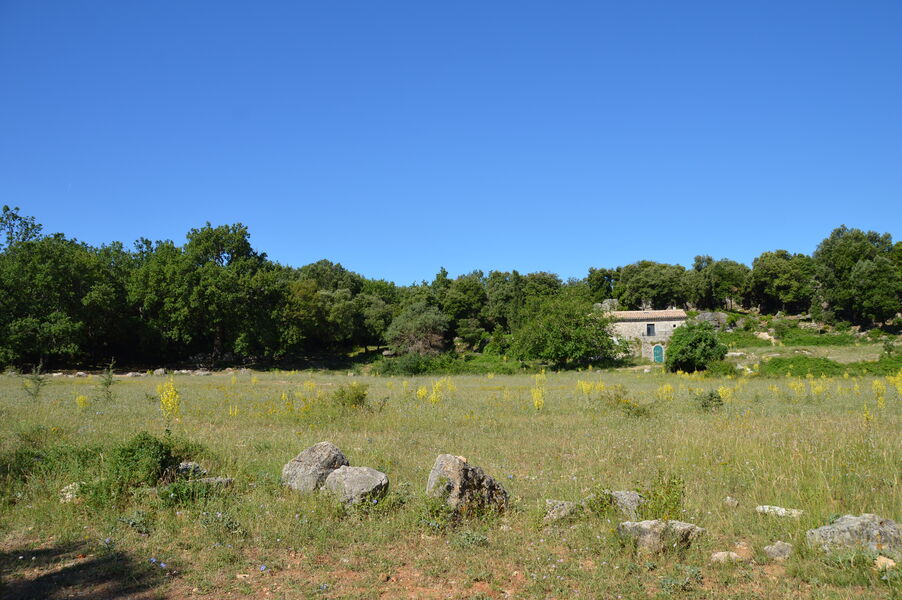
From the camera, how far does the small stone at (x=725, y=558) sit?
4.90 m

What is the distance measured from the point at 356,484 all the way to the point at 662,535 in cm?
350

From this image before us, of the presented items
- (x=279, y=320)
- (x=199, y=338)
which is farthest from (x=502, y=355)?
(x=199, y=338)

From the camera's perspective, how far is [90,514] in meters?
6.28

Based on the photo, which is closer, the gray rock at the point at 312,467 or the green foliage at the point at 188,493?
the green foliage at the point at 188,493

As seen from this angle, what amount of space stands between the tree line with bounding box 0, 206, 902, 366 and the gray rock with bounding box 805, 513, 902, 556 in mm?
34544

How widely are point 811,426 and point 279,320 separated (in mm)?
43923

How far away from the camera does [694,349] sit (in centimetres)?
3184

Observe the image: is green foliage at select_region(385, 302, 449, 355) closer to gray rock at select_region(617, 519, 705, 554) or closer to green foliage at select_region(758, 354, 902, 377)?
green foliage at select_region(758, 354, 902, 377)

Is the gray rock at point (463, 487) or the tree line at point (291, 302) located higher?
the tree line at point (291, 302)

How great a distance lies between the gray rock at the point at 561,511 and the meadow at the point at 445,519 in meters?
0.11

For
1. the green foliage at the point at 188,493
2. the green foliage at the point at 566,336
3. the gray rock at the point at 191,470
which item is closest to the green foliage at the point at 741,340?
the green foliage at the point at 566,336

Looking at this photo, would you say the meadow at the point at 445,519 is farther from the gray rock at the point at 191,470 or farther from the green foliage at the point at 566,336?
the green foliage at the point at 566,336

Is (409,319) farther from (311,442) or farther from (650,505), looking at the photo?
(650,505)

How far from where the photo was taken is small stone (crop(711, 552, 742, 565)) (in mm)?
4898
